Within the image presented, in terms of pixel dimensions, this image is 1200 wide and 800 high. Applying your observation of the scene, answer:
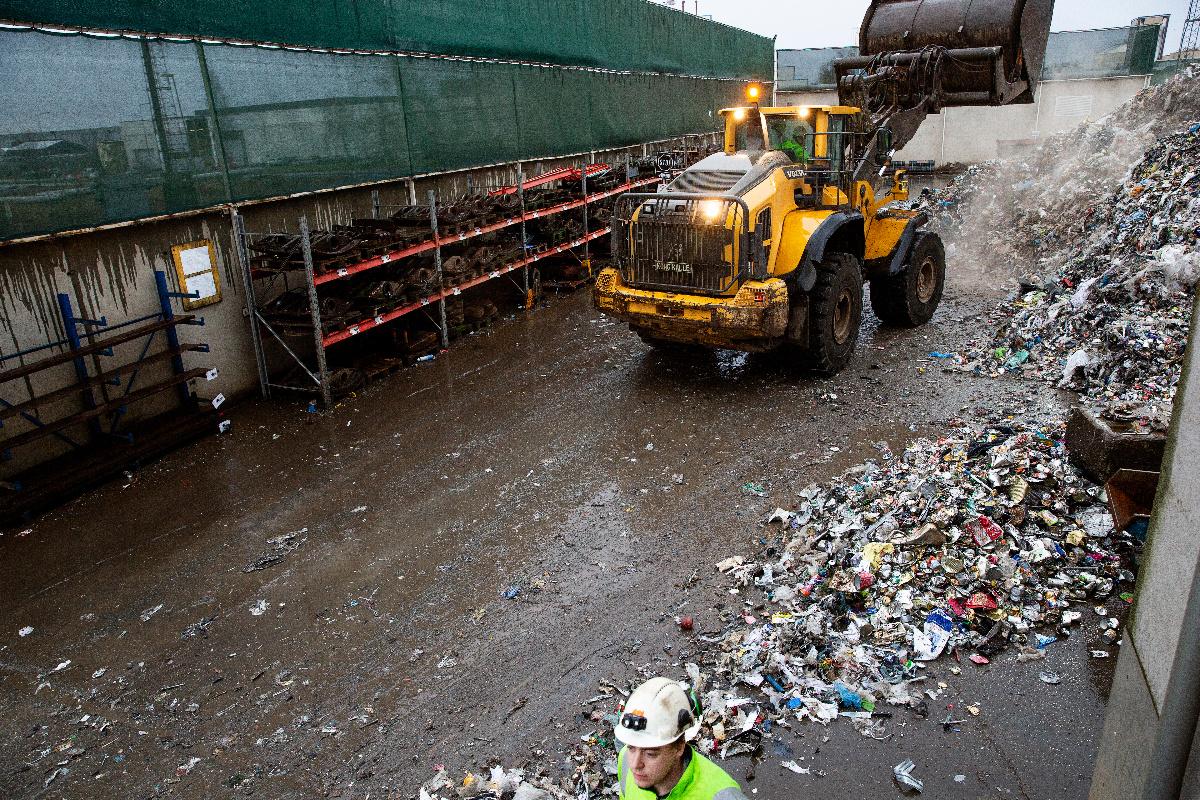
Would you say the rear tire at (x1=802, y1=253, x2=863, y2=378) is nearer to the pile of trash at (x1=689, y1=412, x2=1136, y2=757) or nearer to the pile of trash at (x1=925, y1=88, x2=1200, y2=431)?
the pile of trash at (x1=925, y1=88, x2=1200, y2=431)

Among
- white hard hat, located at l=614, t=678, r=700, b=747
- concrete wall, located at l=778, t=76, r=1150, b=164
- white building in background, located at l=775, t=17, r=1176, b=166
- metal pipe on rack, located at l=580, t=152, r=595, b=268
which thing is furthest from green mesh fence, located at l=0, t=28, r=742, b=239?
concrete wall, located at l=778, t=76, r=1150, b=164

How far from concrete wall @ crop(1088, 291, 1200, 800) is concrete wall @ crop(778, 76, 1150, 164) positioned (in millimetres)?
25409

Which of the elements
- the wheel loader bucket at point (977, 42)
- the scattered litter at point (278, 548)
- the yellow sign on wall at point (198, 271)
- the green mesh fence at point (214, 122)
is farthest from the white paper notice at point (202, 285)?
the wheel loader bucket at point (977, 42)

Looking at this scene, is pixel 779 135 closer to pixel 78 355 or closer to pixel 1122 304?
pixel 1122 304

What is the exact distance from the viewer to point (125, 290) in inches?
314

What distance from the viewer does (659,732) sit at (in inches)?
92.2

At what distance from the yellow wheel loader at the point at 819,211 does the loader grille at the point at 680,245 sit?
1cm

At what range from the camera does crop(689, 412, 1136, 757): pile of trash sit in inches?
169

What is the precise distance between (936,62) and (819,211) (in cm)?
275

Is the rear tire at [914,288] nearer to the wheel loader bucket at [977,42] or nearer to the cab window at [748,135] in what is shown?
the wheel loader bucket at [977,42]

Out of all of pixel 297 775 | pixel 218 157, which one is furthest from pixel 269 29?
pixel 297 775

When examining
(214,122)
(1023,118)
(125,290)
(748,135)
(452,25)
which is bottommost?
(125,290)

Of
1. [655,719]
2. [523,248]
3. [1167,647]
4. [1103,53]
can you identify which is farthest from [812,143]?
[1103,53]

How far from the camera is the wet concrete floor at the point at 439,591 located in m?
4.08
